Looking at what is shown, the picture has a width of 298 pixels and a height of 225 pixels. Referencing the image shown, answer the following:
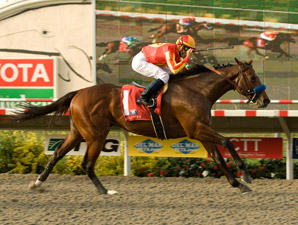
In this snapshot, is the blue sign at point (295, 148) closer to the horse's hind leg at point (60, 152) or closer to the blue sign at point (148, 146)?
the blue sign at point (148, 146)

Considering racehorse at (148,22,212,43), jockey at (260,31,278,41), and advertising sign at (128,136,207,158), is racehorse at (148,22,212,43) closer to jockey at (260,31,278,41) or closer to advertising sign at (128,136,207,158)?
jockey at (260,31,278,41)

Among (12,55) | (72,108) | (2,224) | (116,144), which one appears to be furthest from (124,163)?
(2,224)

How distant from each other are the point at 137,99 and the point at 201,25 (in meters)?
1.78

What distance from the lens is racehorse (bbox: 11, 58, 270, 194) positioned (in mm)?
6012

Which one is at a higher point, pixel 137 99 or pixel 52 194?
pixel 137 99

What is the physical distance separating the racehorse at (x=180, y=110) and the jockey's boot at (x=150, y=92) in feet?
0.46

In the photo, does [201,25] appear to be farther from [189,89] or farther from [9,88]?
[9,88]

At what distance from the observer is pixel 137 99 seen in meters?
6.12

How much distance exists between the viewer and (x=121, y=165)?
789 centimetres

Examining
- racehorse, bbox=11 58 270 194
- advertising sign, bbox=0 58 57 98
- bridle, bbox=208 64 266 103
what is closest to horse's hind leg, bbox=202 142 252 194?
racehorse, bbox=11 58 270 194

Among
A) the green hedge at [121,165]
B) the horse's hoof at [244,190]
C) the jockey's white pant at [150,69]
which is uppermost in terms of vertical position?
the jockey's white pant at [150,69]

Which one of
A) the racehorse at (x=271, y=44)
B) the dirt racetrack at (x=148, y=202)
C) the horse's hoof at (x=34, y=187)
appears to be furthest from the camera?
the racehorse at (x=271, y=44)

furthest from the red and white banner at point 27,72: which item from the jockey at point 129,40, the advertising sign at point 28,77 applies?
the jockey at point 129,40

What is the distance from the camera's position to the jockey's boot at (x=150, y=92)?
19.7 ft
